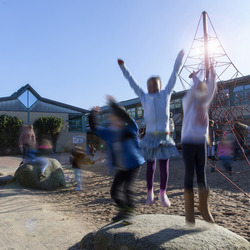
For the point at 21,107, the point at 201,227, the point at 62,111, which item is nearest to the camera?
the point at 201,227

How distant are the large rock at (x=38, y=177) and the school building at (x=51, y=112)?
1782cm

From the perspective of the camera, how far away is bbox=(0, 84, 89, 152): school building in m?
26.4

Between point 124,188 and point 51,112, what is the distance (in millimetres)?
27067

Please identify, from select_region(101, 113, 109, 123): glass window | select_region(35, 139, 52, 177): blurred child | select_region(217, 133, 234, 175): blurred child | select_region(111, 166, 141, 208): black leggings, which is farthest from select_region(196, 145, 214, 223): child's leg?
select_region(217, 133, 234, 175): blurred child

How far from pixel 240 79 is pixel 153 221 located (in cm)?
1625

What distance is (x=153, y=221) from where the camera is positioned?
3381 millimetres

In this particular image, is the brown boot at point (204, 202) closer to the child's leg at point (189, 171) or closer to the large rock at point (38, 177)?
the child's leg at point (189, 171)

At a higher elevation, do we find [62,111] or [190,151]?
[62,111]

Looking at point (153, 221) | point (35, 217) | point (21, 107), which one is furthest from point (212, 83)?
point (21, 107)

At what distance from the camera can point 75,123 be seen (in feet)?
102

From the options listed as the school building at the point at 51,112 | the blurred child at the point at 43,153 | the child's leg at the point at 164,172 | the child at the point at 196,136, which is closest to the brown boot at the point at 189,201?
the child at the point at 196,136

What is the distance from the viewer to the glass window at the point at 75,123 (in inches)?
1206

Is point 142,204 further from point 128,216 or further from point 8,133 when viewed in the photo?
point 8,133

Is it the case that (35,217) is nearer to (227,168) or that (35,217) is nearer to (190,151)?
(190,151)
